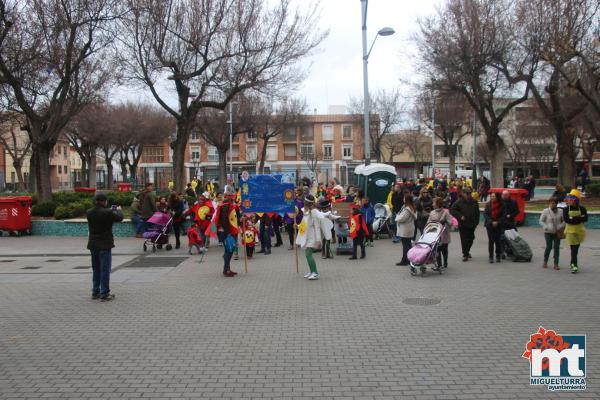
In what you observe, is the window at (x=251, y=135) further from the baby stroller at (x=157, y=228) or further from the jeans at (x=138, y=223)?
the baby stroller at (x=157, y=228)

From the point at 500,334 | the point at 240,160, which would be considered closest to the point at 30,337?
the point at 500,334

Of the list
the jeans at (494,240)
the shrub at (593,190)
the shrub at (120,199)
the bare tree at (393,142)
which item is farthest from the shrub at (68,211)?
the bare tree at (393,142)

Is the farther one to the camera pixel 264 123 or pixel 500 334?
pixel 264 123

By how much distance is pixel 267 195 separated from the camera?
12930 mm

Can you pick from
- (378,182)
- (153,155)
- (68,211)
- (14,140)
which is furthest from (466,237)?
(153,155)

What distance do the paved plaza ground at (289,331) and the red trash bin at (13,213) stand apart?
6728 mm

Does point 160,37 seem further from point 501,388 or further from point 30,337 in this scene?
point 501,388

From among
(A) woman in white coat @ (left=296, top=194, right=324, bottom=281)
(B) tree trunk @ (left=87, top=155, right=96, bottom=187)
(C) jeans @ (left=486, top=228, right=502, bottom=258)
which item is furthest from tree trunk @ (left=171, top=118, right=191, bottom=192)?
(B) tree trunk @ (left=87, top=155, right=96, bottom=187)

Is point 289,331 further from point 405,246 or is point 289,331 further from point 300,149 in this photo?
point 300,149

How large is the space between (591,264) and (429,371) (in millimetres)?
7795

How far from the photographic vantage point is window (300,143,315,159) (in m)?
72.1

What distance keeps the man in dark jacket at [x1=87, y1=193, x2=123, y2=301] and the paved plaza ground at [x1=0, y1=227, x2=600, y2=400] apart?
305mm

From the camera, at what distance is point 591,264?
11.2 metres

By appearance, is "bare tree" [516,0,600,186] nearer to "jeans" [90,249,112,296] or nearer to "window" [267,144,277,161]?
"jeans" [90,249,112,296]
